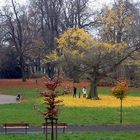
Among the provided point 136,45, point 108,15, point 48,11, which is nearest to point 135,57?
point 136,45

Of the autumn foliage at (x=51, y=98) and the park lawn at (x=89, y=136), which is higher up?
the autumn foliage at (x=51, y=98)

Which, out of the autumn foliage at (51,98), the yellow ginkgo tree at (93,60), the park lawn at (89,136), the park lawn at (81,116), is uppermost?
the yellow ginkgo tree at (93,60)

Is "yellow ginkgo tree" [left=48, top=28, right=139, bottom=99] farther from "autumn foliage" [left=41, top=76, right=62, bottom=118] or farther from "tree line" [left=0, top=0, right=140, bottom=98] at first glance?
"autumn foliage" [left=41, top=76, right=62, bottom=118]

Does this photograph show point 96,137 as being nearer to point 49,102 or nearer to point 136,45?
point 49,102

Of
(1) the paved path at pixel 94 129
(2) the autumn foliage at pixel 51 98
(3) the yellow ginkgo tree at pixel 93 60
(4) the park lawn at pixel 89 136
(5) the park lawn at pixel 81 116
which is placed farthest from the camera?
(3) the yellow ginkgo tree at pixel 93 60

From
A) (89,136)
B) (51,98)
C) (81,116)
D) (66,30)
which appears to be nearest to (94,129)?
(89,136)

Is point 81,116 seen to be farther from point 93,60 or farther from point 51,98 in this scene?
point 93,60

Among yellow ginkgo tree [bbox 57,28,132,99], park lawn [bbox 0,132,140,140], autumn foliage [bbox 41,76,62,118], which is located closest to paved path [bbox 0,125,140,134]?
park lawn [bbox 0,132,140,140]

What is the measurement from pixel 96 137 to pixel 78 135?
1.21 metres

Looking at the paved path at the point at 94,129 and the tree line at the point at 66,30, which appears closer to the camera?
the paved path at the point at 94,129

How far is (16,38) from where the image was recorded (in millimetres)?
86000

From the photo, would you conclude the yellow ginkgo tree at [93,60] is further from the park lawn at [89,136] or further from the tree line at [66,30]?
the park lawn at [89,136]

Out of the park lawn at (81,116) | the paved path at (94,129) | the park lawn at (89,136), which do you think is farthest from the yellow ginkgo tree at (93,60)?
the park lawn at (89,136)

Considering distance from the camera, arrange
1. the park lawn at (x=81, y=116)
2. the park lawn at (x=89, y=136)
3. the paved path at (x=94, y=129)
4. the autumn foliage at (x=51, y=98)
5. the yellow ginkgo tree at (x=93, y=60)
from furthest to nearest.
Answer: the yellow ginkgo tree at (x=93, y=60) → the park lawn at (x=81, y=116) → the paved path at (x=94, y=129) → the park lawn at (x=89, y=136) → the autumn foliage at (x=51, y=98)
